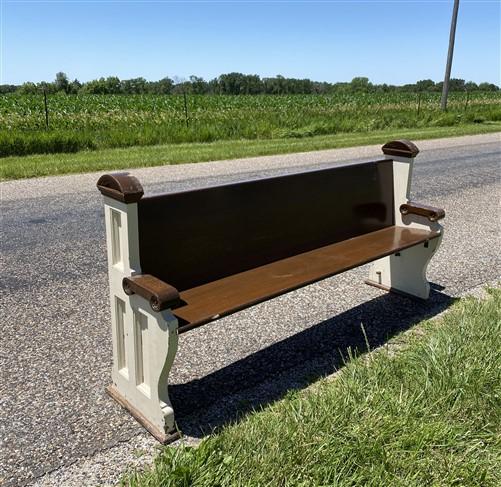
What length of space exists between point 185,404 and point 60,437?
661 mm

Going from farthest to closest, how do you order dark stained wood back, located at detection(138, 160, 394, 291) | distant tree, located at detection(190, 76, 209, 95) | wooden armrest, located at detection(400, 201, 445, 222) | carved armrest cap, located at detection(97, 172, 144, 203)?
distant tree, located at detection(190, 76, 209, 95) → wooden armrest, located at detection(400, 201, 445, 222) → dark stained wood back, located at detection(138, 160, 394, 291) → carved armrest cap, located at detection(97, 172, 144, 203)

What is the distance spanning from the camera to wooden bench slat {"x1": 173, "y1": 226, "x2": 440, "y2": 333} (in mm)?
3076

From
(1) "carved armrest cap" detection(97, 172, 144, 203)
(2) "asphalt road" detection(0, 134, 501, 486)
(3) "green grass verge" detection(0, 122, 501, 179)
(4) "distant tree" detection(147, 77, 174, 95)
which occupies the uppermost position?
(4) "distant tree" detection(147, 77, 174, 95)

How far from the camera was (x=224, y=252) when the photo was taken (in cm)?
357

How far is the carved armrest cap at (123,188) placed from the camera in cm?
279

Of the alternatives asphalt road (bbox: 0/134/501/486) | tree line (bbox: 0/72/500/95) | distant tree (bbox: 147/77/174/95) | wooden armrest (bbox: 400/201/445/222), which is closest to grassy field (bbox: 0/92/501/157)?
asphalt road (bbox: 0/134/501/486)

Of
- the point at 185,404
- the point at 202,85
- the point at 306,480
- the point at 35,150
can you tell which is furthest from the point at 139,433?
the point at 202,85

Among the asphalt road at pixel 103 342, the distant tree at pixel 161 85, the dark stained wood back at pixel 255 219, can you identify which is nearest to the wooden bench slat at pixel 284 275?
the dark stained wood back at pixel 255 219

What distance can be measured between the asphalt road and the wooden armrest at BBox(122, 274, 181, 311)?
0.69m

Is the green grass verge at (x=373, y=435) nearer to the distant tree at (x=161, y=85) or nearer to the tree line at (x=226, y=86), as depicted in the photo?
the tree line at (x=226, y=86)

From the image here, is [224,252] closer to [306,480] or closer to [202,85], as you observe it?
[306,480]

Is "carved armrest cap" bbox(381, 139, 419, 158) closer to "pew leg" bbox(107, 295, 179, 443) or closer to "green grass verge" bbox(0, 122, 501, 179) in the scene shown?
"pew leg" bbox(107, 295, 179, 443)

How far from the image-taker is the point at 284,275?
3.62 metres

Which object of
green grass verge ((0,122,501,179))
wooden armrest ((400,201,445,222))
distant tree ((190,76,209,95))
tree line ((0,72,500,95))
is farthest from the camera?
distant tree ((190,76,209,95))
